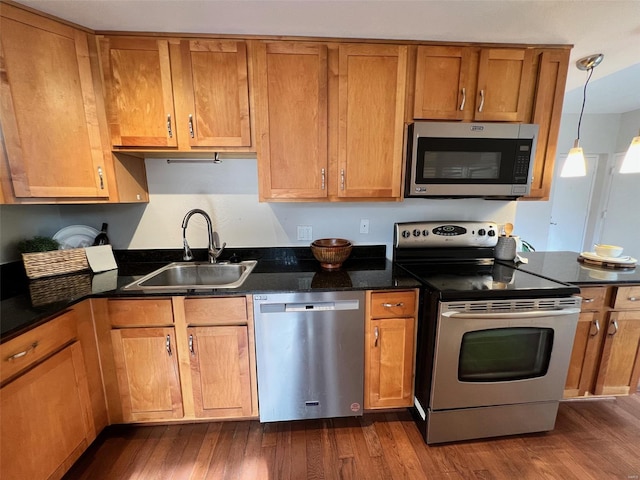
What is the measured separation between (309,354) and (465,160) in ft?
4.91

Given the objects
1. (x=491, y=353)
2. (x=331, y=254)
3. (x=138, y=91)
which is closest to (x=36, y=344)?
(x=138, y=91)

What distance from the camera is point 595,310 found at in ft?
5.30

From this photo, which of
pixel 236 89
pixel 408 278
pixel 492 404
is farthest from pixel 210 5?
pixel 492 404

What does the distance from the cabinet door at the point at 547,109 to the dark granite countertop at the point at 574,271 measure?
0.50 m

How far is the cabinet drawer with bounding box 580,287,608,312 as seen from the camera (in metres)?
1.59

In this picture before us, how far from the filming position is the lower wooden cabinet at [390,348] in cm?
153

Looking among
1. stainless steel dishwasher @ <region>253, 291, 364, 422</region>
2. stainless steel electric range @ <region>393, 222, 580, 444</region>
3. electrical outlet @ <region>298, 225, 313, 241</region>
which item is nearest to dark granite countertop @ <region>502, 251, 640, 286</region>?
stainless steel electric range @ <region>393, 222, 580, 444</region>

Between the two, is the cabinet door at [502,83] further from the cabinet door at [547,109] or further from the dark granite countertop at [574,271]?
the dark granite countertop at [574,271]

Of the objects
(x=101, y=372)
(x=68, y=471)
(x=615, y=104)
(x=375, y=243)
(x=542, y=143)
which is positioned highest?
(x=615, y=104)

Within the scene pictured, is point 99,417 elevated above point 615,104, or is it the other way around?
point 615,104

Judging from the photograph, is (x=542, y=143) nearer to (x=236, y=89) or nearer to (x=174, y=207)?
(x=236, y=89)

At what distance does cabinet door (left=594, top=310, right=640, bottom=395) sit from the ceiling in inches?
64.3

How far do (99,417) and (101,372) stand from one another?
253 mm

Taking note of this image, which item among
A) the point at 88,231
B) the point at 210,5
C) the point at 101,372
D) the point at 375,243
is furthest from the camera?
the point at 375,243
